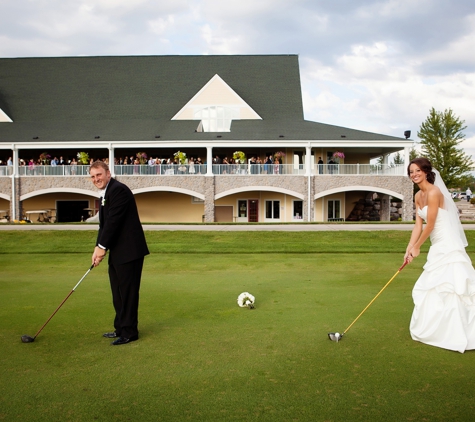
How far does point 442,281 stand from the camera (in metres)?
5.48

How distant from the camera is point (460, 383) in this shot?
4172 millimetres

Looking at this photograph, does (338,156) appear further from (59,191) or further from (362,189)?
(59,191)

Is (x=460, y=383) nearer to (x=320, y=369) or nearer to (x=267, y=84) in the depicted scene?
(x=320, y=369)

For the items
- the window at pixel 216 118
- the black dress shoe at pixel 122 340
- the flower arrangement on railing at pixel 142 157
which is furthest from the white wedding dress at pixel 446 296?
the window at pixel 216 118

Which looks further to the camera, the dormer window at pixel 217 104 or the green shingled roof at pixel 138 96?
the dormer window at pixel 217 104

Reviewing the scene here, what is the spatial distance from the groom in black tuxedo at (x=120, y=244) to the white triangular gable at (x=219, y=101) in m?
33.1

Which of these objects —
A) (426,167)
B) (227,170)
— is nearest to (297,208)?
(227,170)

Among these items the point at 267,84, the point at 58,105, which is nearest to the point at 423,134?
the point at 267,84

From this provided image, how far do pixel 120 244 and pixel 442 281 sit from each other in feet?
11.7

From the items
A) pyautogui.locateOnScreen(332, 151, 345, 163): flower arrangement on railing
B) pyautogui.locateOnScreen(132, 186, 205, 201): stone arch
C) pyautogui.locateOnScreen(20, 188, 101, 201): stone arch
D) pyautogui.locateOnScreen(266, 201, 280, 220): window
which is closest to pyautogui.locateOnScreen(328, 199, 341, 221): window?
pyautogui.locateOnScreen(332, 151, 345, 163): flower arrangement on railing

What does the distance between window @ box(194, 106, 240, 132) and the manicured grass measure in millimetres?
28326

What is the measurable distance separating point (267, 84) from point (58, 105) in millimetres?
16683

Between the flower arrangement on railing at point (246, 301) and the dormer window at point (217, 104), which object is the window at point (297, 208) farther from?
the flower arrangement on railing at point (246, 301)

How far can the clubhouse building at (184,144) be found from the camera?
3438 cm
